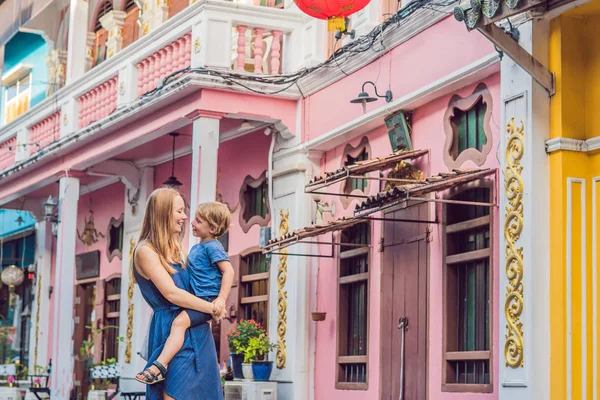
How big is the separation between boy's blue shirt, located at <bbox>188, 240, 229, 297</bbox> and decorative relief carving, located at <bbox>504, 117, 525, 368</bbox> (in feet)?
12.1

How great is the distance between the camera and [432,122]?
1160cm

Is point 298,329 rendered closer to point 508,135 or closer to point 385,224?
point 385,224

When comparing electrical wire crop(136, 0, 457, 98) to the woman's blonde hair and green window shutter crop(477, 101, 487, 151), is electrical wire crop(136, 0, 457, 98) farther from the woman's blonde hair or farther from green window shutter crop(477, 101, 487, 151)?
the woman's blonde hair

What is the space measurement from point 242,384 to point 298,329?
0.94 metres

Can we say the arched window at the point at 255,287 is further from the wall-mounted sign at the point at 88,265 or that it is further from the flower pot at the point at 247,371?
the wall-mounted sign at the point at 88,265

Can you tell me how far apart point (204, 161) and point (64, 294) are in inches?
Answer: 198

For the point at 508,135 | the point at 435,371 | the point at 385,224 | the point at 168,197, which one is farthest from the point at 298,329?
the point at 168,197

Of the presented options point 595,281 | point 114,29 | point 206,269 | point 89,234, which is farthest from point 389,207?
point 89,234

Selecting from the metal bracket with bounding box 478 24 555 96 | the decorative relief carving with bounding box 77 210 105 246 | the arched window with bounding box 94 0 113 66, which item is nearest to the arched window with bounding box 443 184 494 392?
the metal bracket with bounding box 478 24 555 96

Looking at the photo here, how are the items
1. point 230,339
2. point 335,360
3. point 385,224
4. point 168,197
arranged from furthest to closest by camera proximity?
point 230,339 → point 335,360 → point 385,224 → point 168,197

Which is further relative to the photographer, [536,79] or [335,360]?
[335,360]

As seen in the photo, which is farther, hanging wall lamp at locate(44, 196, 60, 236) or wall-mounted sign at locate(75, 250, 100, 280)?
wall-mounted sign at locate(75, 250, 100, 280)

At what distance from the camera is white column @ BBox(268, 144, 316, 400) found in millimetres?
13984

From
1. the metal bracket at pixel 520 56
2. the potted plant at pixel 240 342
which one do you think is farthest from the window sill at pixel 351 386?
the metal bracket at pixel 520 56
